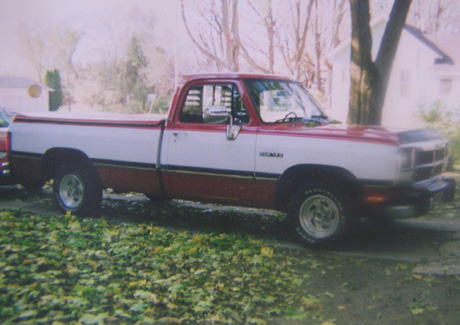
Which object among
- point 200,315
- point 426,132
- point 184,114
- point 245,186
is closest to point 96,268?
point 200,315

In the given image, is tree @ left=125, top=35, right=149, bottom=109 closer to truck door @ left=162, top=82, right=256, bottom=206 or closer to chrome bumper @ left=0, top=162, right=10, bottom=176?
chrome bumper @ left=0, top=162, right=10, bottom=176

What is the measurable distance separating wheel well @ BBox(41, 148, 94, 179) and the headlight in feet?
14.5

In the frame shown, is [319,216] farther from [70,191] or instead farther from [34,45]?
[34,45]

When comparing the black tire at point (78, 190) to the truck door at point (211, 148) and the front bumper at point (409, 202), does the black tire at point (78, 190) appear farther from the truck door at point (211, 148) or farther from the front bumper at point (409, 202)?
the front bumper at point (409, 202)

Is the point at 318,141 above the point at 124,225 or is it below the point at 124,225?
above

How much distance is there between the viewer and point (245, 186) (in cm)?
631

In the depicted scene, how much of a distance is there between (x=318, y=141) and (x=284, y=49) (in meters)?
21.5

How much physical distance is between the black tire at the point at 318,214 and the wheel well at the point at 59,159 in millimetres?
3271

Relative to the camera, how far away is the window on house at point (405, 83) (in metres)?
25.0

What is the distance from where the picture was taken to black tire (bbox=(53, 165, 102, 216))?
7633 mm

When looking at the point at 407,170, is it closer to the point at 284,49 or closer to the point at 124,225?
the point at 124,225

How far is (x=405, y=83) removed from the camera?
Answer: 25.1 metres

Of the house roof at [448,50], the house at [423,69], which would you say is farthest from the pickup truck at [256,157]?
the house roof at [448,50]

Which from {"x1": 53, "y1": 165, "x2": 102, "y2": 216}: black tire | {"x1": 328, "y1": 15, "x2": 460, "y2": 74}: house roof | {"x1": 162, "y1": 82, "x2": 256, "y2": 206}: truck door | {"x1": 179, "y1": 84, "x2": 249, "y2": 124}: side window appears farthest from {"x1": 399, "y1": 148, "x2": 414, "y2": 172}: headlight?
Result: {"x1": 328, "y1": 15, "x2": 460, "y2": 74}: house roof
